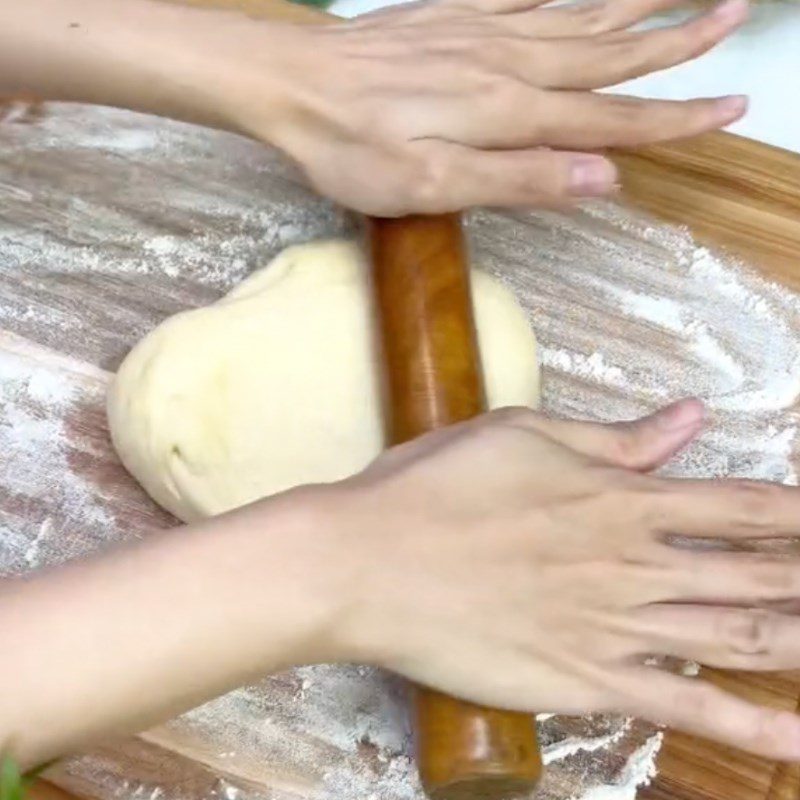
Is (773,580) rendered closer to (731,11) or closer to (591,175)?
(591,175)

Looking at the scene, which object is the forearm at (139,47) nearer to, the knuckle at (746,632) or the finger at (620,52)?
the finger at (620,52)

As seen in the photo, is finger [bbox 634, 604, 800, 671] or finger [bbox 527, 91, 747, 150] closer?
finger [bbox 634, 604, 800, 671]

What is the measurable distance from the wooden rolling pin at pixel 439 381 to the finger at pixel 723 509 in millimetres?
142

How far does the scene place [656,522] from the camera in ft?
2.28

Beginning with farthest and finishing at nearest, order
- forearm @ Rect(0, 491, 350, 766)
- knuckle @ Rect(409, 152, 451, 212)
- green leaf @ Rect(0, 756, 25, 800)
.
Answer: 1. knuckle @ Rect(409, 152, 451, 212)
2. forearm @ Rect(0, 491, 350, 766)
3. green leaf @ Rect(0, 756, 25, 800)

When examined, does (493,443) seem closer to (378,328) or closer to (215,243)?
(378,328)

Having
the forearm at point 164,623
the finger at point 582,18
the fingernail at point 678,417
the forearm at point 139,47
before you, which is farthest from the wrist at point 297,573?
the finger at point 582,18

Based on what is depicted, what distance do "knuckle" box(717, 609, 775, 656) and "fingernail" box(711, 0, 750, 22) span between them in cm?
49

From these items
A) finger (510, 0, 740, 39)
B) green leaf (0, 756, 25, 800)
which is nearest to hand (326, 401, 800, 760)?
green leaf (0, 756, 25, 800)

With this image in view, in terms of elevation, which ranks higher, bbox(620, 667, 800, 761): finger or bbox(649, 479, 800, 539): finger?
bbox(649, 479, 800, 539): finger

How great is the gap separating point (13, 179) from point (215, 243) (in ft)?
0.66

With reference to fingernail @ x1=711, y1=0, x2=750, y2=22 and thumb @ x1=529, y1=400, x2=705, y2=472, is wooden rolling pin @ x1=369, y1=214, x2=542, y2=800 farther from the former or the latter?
fingernail @ x1=711, y1=0, x2=750, y2=22

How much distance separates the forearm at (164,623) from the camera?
1.93 feet

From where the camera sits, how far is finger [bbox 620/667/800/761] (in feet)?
2.15
